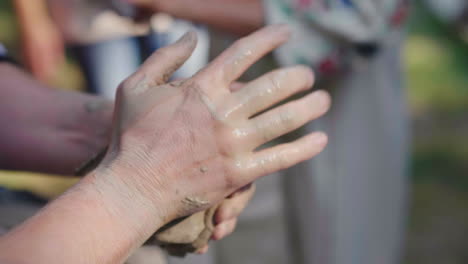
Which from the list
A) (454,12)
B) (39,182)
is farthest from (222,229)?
(454,12)

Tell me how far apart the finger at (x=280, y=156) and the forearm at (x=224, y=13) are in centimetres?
62

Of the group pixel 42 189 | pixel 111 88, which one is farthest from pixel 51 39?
pixel 42 189

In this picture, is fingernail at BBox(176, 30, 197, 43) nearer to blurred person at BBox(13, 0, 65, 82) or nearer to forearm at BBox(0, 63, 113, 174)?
forearm at BBox(0, 63, 113, 174)

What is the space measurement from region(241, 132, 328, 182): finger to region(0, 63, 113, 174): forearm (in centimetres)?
35

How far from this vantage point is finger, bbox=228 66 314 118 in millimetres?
857

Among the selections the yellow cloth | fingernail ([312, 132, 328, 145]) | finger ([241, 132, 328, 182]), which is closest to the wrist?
finger ([241, 132, 328, 182])

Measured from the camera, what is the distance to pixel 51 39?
7.09 feet

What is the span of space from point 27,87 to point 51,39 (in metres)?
1.06

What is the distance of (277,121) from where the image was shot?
0.86 meters

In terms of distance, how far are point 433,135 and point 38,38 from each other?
1.82 m

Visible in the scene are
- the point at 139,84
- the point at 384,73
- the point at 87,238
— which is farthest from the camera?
the point at 384,73

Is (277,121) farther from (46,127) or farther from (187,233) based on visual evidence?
(46,127)

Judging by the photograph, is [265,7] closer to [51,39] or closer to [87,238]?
[87,238]

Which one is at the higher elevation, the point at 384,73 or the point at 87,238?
the point at 87,238
